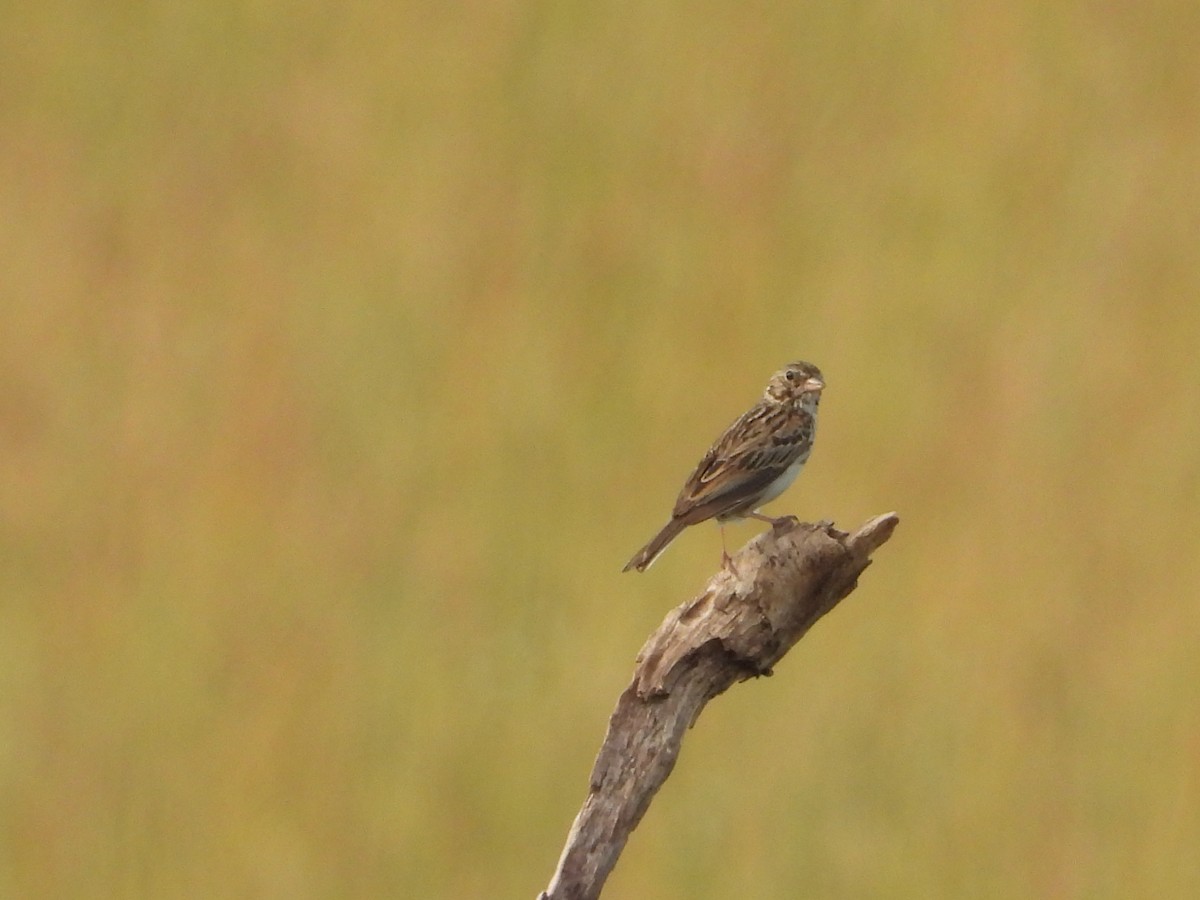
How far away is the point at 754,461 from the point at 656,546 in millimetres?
762

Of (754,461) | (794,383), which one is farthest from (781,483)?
(794,383)

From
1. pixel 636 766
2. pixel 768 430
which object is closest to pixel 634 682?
pixel 636 766

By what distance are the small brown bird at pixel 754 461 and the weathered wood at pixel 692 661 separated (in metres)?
0.51

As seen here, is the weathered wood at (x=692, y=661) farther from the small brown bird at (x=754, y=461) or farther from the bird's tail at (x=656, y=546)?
the bird's tail at (x=656, y=546)

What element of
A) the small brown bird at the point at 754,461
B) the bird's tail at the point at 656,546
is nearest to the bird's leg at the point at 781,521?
the small brown bird at the point at 754,461

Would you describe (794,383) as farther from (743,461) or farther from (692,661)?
(692,661)

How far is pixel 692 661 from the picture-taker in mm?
5406

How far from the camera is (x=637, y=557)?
6406 millimetres

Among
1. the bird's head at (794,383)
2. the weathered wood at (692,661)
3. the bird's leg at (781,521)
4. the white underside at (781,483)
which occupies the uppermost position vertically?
the bird's head at (794,383)

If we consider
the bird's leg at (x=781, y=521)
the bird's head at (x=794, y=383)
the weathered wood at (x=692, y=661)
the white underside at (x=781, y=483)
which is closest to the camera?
the weathered wood at (x=692, y=661)

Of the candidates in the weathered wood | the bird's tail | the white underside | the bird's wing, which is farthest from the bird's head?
the weathered wood

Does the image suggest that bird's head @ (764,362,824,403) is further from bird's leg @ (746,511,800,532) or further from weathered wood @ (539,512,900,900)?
weathered wood @ (539,512,900,900)

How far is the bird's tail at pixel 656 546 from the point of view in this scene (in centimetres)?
A: 641

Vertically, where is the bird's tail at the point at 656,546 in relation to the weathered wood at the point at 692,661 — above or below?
above
